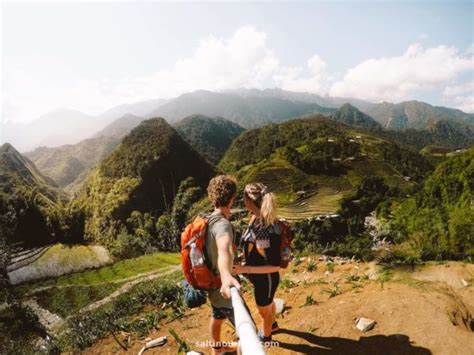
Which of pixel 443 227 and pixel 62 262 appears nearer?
pixel 443 227

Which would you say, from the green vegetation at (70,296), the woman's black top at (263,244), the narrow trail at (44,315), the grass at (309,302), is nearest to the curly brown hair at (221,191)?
the woman's black top at (263,244)

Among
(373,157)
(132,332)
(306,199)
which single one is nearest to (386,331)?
(132,332)

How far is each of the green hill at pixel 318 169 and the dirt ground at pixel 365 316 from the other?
51725mm

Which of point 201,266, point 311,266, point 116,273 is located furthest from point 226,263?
point 116,273

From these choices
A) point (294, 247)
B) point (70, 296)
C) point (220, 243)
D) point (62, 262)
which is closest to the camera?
point (220, 243)

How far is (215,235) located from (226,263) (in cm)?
35

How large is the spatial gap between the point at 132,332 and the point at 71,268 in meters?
56.7

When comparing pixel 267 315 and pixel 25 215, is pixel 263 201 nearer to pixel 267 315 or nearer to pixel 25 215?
pixel 267 315

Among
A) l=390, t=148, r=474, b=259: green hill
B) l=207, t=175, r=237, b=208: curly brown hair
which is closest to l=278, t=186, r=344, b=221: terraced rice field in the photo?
l=390, t=148, r=474, b=259: green hill

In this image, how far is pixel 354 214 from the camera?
62.8 metres

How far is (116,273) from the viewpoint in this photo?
45.4 m

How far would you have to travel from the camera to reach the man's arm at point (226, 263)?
2159 millimetres

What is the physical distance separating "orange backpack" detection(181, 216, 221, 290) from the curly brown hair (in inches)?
7.6

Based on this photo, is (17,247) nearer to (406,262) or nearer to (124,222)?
(124,222)
